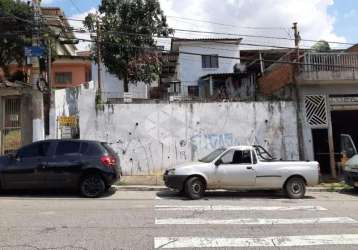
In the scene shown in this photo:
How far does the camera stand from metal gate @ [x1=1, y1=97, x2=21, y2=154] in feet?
63.7

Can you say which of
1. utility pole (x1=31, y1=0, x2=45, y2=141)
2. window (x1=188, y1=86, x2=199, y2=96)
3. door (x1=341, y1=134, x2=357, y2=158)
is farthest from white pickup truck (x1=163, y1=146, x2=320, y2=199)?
window (x1=188, y1=86, x2=199, y2=96)

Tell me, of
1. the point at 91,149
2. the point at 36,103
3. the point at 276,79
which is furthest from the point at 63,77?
the point at 91,149

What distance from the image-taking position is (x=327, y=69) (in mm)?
20422

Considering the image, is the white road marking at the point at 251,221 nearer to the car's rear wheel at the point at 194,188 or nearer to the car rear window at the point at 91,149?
the car's rear wheel at the point at 194,188

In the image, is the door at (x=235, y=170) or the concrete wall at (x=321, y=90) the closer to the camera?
the door at (x=235, y=170)

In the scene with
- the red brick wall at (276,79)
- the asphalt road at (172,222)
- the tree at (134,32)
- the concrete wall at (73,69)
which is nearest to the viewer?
the asphalt road at (172,222)

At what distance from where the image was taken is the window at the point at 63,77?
47.2m

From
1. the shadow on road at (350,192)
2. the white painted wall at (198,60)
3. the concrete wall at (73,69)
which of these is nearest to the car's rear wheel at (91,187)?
the shadow on road at (350,192)

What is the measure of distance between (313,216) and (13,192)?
887 centimetres

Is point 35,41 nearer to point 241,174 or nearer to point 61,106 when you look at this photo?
point 61,106

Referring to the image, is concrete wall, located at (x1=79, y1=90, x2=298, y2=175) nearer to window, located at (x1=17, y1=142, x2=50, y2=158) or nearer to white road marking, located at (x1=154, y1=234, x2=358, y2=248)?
window, located at (x1=17, y1=142, x2=50, y2=158)

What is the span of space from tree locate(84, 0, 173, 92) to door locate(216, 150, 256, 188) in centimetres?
1822

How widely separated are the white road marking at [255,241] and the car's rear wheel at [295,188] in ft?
19.9

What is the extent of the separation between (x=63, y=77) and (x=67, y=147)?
34.4 metres
